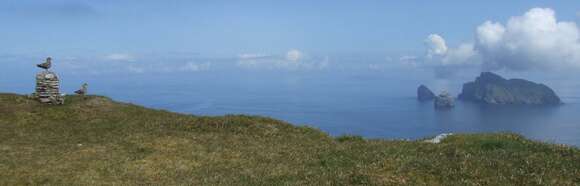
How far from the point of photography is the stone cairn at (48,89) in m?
49.2

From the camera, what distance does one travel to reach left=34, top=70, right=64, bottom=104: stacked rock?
4925 centimetres

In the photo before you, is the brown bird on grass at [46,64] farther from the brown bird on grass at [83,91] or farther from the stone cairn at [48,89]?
the brown bird on grass at [83,91]

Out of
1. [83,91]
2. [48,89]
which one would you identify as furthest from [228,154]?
[83,91]

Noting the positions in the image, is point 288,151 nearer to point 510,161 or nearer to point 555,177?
point 510,161

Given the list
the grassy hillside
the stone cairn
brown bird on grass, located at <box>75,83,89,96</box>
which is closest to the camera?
the grassy hillside

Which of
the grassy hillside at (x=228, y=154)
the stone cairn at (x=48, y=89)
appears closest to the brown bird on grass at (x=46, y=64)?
the stone cairn at (x=48, y=89)

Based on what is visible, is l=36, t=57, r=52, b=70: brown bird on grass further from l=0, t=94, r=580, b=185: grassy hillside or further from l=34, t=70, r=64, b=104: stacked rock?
l=0, t=94, r=580, b=185: grassy hillside

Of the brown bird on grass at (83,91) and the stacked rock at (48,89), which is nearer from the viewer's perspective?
the stacked rock at (48,89)

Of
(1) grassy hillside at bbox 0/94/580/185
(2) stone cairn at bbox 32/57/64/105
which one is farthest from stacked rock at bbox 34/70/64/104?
(1) grassy hillside at bbox 0/94/580/185

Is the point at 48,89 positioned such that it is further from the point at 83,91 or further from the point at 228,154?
the point at 228,154

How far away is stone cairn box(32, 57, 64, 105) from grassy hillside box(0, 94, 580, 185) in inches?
48.7

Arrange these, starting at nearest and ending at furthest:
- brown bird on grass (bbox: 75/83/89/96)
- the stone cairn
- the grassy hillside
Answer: the grassy hillside
the stone cairn
brown bird on grass (bbox: 75/83/89/96)

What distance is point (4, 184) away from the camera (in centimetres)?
2336

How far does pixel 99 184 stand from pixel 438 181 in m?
14.3
